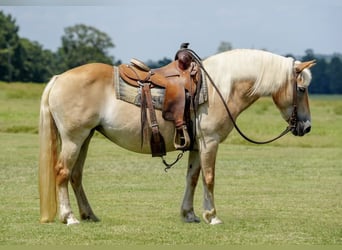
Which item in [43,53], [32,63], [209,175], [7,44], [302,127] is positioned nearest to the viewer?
[209,175]

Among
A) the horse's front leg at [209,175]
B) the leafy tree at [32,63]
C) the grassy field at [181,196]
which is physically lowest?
the leafy tree at [32,63]

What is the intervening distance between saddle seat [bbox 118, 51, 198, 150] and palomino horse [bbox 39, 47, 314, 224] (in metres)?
0.15

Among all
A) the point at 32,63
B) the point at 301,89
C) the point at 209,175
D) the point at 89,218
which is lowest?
the point at 32,63

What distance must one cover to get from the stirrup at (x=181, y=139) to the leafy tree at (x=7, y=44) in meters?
74.3

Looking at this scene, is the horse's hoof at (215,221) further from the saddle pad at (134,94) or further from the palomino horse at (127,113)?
the saddle pad at (134,94)

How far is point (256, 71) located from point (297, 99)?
58 centimetres

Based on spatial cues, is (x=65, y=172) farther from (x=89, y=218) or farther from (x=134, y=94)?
(x=134, y=94)

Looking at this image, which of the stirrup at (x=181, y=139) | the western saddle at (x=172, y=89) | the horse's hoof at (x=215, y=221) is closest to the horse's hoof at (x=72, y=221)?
the western saddle at (x=172, y=89)

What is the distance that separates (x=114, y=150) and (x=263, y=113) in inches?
855

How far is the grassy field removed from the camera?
324 inches

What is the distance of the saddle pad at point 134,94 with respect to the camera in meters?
9.06

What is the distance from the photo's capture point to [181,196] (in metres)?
12.4

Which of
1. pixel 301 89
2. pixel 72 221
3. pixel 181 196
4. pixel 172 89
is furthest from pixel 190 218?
pixel 181 196

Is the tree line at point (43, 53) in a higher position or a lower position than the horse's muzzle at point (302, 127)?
lower
